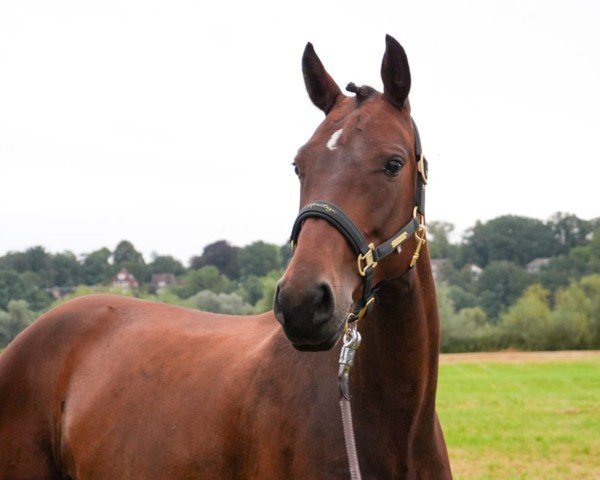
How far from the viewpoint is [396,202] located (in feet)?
11.6

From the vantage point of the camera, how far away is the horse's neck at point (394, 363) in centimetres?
368

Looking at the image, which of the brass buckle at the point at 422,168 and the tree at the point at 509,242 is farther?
the tree at the point at 509,242

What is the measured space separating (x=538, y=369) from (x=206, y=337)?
30.5 metres

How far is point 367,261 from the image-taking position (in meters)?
3.33

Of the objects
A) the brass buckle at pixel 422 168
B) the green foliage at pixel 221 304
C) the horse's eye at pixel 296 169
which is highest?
the brass buckle at pixel 422 168

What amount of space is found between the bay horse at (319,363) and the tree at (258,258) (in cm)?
7924

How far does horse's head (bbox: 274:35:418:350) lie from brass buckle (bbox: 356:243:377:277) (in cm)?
2

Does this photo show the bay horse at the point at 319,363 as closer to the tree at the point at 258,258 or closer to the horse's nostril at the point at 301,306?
the horse's nostril at the point at 301,306

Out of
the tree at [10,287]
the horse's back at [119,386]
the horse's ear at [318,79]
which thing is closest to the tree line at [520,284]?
the tree at [10,287]

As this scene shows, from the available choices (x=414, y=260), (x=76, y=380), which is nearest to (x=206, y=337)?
(x=76, y=380)

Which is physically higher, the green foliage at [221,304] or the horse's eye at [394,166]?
the horse's eye at [394,166]

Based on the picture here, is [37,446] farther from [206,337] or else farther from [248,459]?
[248,459]

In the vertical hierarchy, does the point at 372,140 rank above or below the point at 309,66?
below

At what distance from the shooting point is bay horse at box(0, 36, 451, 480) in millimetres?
3277
